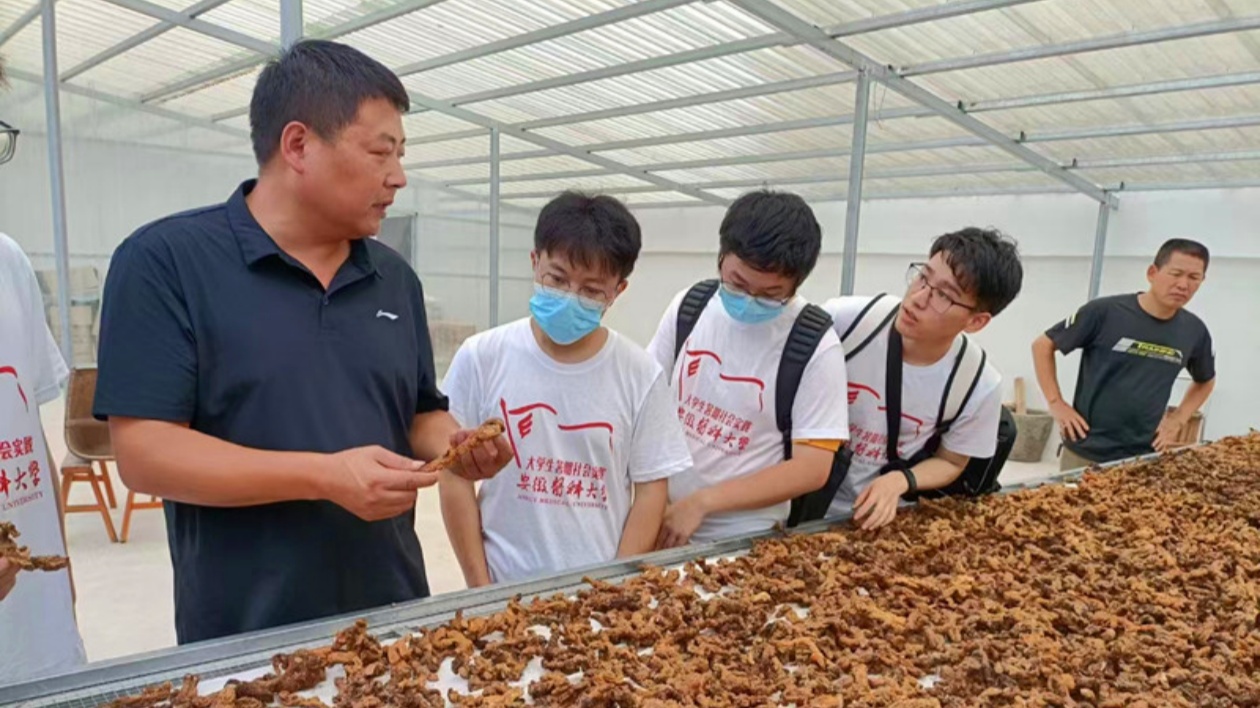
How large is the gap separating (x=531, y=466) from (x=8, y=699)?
34.3 inches

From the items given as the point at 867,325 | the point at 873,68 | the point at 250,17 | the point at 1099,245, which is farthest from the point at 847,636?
the point at 1099,245

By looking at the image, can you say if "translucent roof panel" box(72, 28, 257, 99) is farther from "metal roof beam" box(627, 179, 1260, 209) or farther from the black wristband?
"metal roof beam" box(627, 179, 1260, 209)

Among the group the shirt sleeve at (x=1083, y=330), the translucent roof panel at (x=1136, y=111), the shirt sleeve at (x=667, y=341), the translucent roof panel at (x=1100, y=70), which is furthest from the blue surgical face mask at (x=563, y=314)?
the translucent roof panel at (x=1136, y=111)

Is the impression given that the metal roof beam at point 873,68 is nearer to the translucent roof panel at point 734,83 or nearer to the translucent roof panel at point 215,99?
the translucent roof panel at point 734,83

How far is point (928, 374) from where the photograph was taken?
1.77 meters

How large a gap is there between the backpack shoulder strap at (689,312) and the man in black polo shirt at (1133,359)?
86.9 inches

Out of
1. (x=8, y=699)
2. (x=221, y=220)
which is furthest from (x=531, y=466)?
(x=8, y=699)

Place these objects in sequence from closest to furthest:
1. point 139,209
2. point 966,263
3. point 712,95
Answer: point 966,263
point 712,95
point 139,209

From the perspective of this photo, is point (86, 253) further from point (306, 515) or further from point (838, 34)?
point (306, 515)

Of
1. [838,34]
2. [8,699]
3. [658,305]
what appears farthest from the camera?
[658,305]

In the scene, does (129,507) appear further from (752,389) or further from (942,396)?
(942,396)

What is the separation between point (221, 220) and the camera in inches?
44.6

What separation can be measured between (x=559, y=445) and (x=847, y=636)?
669 millimetres

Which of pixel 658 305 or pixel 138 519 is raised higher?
pixel 658 305
